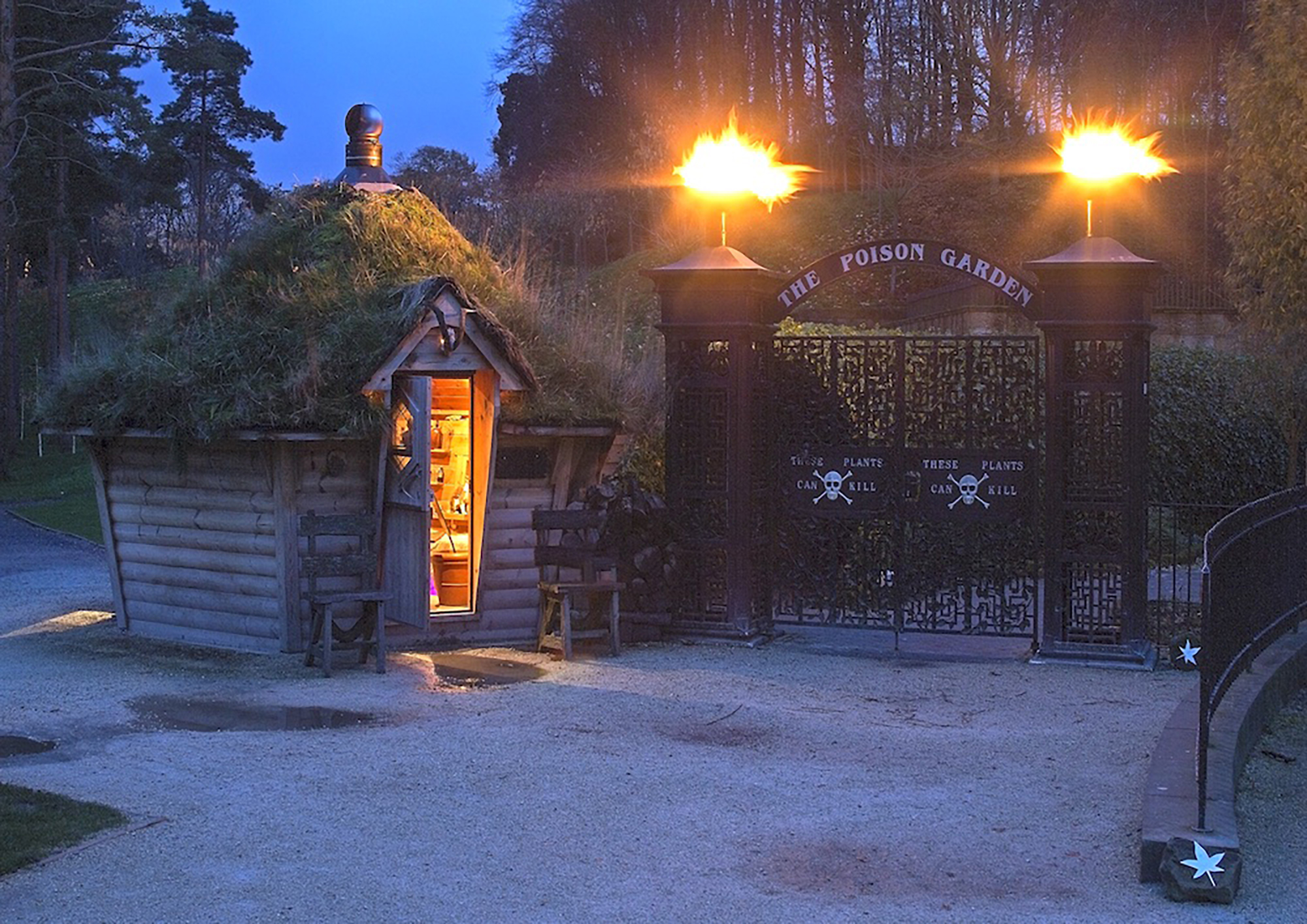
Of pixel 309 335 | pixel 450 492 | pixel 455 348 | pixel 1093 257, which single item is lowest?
pixel 450 492

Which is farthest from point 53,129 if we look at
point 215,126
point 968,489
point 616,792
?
point 616,792

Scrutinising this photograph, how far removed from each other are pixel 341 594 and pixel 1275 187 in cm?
1090

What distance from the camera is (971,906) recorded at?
6.11 m

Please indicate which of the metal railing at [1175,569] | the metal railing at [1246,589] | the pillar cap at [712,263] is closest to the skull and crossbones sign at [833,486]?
the pillar cap at [712,263]

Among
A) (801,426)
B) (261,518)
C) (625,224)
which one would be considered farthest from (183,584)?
(625,224)

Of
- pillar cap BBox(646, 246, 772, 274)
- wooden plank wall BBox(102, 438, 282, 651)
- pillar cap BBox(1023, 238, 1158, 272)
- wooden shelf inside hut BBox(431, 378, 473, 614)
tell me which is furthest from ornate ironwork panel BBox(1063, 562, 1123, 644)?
wooden plank wall BBox(102, 438, 282, 651)

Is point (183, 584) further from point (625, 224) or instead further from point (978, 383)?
point (625, 224)

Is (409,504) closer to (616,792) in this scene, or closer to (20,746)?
(20,746)

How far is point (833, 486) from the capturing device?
1285cm

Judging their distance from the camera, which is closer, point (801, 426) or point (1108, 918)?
point (1108, 918)

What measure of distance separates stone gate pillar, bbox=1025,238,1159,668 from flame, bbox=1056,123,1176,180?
582 mm

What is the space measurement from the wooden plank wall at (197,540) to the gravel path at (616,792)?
680 mm

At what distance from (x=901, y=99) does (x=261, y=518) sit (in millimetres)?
35332

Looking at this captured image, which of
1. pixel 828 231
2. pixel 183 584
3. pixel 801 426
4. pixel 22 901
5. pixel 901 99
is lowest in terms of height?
pixel 22 901
